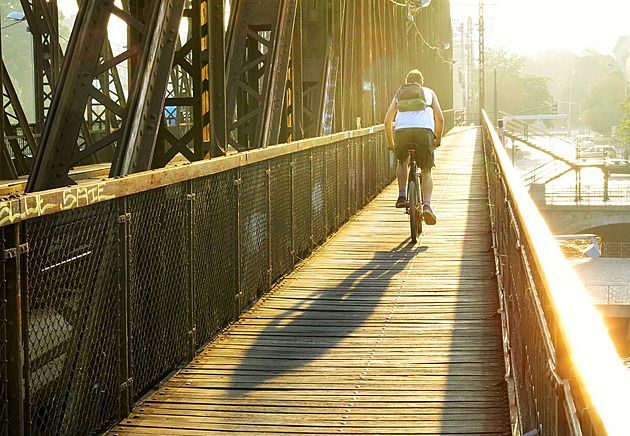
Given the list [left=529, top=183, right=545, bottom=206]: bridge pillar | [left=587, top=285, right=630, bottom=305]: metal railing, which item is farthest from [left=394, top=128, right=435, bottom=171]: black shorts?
[left=529, top=183, right=545, bottom=206]: bridge pillar

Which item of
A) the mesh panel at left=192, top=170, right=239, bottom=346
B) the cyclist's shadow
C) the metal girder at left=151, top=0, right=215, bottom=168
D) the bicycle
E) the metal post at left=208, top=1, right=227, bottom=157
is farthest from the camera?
the bicycle

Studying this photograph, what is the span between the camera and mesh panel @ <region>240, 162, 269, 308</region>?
25.9 ft

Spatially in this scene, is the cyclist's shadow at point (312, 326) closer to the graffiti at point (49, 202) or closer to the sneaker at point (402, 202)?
the sneaker at point (402, 202)

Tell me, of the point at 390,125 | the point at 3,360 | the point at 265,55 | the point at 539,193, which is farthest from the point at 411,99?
the point at 539,193

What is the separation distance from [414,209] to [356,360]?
517 centimetres

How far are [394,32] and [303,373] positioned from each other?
764 inches

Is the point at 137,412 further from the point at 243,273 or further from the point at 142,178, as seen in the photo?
the point at 243,273

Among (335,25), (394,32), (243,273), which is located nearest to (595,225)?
(394,32)

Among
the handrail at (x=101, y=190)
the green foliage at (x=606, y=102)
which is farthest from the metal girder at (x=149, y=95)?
the green foliage at (x=606, y=102)

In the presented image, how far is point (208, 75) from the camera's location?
758 cm

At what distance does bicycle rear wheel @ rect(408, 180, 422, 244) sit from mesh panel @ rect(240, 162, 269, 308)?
10.1ft

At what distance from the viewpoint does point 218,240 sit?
7.14 metres

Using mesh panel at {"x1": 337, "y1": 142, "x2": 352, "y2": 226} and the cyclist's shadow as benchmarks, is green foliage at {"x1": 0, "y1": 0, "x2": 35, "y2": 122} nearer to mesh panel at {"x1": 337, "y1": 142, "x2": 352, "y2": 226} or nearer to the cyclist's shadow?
mesh panel at {"x1": 337, "y1": 142, "x2": 352, "y2": 226}

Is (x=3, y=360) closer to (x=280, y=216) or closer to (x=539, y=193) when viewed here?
(x=280, y=216)
